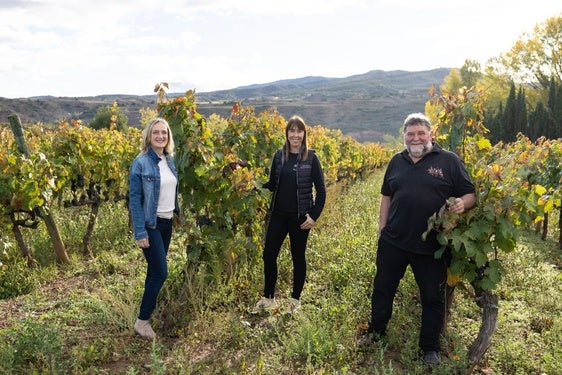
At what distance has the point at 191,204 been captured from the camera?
4367mm

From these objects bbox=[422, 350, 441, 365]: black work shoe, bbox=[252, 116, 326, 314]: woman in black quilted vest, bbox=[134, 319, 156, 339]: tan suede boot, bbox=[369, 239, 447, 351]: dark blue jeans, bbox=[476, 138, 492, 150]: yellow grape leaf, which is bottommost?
bbox=[422, 350, 441, 365]: black work shoe

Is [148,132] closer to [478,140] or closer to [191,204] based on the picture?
[191,204]

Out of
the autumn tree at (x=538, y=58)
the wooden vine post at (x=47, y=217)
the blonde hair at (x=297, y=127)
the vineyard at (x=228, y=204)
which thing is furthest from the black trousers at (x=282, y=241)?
the autumn tree at (x=538, y=58)

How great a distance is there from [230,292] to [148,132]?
74.9 inches

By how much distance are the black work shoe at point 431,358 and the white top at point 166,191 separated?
224 centimetres

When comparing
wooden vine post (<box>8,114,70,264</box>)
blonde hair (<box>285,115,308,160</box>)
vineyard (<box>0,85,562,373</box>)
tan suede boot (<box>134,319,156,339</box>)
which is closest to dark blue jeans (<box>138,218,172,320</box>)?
tan suede boot (<box>134,319,156,339</box>)

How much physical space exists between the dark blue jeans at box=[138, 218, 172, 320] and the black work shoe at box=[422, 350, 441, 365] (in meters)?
2.08

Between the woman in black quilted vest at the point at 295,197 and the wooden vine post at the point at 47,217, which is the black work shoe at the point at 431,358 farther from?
the wooden vine post at the point at 47,217

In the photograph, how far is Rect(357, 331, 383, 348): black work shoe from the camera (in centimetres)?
345

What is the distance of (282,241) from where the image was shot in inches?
152

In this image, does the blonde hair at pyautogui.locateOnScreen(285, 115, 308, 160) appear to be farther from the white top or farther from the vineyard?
the white top

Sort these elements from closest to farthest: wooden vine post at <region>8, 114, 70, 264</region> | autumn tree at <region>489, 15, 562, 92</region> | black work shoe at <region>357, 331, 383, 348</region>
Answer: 1. black work shoe at <region>357, 331, 383, 348</region>
2. wooden vine post at <region>8, 114, 70, 264</region>
3. autumn tree at <region>489, 15, 562, 92</region>

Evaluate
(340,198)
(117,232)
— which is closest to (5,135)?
(117,232)

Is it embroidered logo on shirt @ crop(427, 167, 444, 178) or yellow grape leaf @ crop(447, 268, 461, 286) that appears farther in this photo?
yellow grape leaf @ crop(447, 268, 461, 286)
